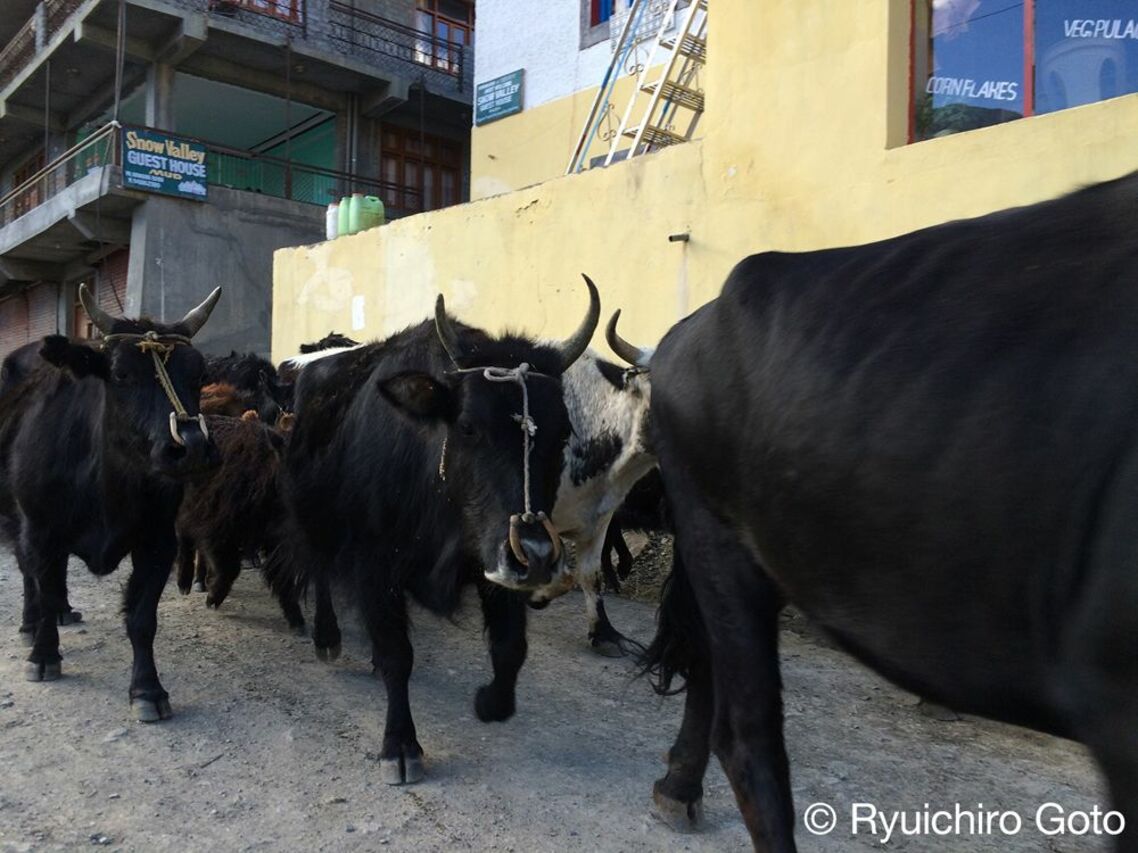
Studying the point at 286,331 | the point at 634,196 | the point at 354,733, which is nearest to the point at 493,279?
the point at 634,196

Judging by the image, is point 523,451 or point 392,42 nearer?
point 523,451

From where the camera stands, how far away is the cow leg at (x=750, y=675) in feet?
8.04

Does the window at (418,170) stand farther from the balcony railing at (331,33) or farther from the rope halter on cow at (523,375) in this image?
the rope halter on cow at (523,375)

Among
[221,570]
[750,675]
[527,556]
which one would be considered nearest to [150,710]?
[221,570]

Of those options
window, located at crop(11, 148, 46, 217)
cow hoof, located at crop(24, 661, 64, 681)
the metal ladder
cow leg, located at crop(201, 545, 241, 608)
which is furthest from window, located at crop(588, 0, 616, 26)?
window, located at crop(11, 148, 46, 217)

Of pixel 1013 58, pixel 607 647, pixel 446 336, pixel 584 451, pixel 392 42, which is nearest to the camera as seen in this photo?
pixel 446 336

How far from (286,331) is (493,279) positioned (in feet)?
12.4

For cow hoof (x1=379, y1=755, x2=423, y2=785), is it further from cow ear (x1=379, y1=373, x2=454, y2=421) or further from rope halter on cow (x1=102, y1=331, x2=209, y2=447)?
rope halter on cow (x1=102, y1=331, x2=209, y2=447)

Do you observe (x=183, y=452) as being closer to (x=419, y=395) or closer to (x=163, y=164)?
(x=419, y=395)

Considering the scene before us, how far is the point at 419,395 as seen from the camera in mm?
3588

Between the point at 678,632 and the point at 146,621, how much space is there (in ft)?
8.92

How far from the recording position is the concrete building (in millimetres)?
15969

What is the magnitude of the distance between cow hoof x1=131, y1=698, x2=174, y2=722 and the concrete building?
1202 centimetres

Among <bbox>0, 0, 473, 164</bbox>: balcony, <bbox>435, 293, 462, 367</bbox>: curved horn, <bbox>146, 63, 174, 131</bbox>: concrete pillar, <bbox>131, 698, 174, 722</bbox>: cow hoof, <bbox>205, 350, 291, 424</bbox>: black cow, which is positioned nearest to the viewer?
<bbox>435, 293, 462, 367</bbox>: curved horn
